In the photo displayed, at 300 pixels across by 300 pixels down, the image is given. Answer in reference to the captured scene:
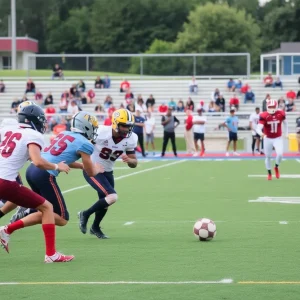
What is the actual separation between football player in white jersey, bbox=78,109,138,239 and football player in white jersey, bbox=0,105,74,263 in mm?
2077

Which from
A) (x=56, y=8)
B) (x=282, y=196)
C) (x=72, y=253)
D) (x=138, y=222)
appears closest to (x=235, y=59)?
(x=282, y=196)

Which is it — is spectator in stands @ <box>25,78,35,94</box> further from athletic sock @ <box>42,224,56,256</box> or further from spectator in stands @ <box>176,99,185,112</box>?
athletic sock @ <box>42,224,56,256</box>

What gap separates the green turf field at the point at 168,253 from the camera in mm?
7957

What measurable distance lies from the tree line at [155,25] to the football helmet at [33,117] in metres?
69.6

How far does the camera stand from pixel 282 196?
56.9 feet

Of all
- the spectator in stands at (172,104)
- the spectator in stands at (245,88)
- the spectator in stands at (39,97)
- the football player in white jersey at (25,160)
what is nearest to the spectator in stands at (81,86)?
the spectator in stands at (39,97)

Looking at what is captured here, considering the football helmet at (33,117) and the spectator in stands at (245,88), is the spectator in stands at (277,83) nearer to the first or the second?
the spectator in stands at (245,88)

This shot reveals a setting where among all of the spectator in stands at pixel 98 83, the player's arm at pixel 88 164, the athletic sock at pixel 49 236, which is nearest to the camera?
the athletic sock at pixel 49 236

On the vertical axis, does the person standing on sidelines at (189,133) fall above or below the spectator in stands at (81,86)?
below

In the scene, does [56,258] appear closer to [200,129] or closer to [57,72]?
[200,129]

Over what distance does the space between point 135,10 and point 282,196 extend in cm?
7046

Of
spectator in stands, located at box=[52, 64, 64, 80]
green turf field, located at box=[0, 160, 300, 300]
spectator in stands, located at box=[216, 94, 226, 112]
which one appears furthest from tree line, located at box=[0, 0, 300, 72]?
green turf field, located at box=[0, 160, 300, 300]

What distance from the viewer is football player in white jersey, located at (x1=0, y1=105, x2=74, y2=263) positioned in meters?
9.16

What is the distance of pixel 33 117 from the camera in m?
9.43
